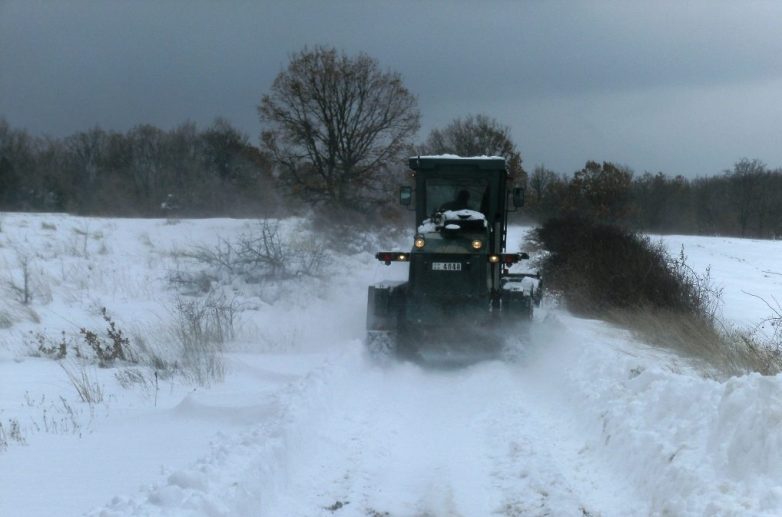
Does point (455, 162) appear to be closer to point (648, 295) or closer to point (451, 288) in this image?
point (451, 288)

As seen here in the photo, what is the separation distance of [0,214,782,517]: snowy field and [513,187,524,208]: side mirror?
7.49 feet

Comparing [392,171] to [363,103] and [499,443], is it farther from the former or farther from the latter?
[499,443]

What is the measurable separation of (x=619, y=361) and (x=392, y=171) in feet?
85.8

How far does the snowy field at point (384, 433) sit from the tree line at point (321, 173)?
66.9 feet

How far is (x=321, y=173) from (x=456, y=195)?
21.4 m

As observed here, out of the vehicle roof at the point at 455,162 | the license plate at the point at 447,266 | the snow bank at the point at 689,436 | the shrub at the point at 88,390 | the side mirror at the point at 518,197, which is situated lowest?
the shrub at the point at 88,390

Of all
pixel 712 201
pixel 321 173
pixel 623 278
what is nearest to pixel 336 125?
pixel 321 173

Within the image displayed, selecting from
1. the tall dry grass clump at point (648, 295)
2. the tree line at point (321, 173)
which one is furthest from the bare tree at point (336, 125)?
the tall dry grass clump at point (648, 295)

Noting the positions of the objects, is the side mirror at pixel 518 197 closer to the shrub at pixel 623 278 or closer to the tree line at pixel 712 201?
the shrub at pixel 623 278

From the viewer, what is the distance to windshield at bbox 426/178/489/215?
45.3 ft

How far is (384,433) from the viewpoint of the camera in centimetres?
811

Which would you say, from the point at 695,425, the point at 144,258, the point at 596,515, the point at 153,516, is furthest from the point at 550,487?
the point at 144,258

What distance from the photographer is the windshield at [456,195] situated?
544 inches

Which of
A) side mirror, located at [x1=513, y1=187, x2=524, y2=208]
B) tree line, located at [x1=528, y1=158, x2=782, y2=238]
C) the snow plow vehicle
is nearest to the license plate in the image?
the snow plow vehicle
